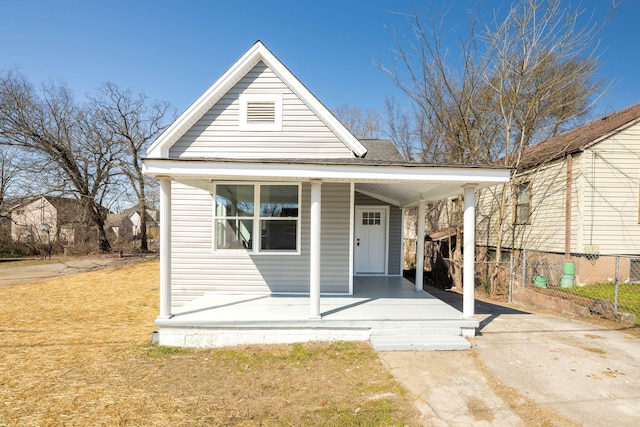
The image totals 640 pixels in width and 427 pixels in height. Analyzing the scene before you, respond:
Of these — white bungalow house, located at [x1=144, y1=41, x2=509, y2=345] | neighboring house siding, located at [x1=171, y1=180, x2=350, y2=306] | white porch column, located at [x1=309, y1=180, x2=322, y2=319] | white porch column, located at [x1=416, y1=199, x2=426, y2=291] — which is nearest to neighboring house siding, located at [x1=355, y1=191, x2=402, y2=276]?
white porch column, located at [x1=416, y1=199, x2=426, y2=291]

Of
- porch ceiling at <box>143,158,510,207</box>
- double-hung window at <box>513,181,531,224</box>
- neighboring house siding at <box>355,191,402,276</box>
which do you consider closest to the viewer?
porch ceiling at <box>143,158,510,207</box>

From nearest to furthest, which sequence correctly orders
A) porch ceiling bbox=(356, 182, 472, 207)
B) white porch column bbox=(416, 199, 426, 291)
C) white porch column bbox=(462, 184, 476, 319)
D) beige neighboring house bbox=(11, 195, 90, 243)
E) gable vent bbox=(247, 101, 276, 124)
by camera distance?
white porch column bbox=(462, 184, 476, 319) → porch ceiling bbox=(356, 182, 472, 207) → gable vent bbox=(247, 101, 276, 124) → white porch column bbox=(416, 199, 426, 291) → beige neighboring house bbox=(11, 195, 90, 243)

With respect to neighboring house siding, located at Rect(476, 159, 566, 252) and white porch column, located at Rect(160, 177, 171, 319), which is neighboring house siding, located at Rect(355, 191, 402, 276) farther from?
white porch column, located at Rect(160, 177, 171, 319)

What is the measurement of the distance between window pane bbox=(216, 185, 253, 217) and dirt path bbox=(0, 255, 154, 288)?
1002cm

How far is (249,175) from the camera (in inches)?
201

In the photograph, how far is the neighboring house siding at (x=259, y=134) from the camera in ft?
23.3

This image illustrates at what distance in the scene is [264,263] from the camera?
23.9 ft

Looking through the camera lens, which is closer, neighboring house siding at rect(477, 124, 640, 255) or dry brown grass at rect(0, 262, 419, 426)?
dry brown grass at rect(0, 262, 419, 426)

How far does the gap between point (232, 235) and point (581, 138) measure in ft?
38.1

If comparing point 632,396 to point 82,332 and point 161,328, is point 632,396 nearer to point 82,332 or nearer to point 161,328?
point 161,328

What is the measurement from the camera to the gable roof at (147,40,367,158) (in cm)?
691

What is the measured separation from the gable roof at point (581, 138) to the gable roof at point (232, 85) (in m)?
7.44

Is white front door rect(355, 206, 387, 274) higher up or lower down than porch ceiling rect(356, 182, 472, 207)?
lower down

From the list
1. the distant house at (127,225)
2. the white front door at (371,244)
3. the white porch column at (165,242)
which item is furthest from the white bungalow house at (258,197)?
the distant house at (127,225)
